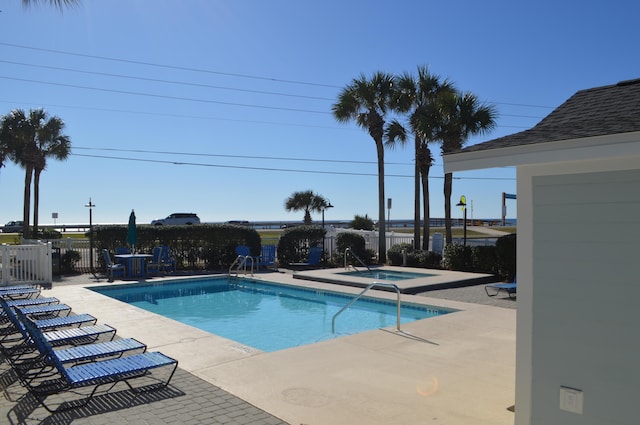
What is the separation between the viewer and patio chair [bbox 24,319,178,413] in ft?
16.3

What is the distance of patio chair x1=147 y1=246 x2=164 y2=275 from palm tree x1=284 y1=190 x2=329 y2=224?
22.6 metres

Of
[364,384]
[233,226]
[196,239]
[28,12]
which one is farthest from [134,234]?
[364,384]

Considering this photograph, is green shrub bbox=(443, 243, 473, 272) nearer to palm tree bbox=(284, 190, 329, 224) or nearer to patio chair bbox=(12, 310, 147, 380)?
patio chair bbox=(12, 310, 147, 380)

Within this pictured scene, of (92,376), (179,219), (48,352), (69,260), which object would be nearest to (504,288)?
(92,376)

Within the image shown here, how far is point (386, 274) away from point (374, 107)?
7.92 meters

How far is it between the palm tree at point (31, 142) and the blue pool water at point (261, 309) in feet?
44.7

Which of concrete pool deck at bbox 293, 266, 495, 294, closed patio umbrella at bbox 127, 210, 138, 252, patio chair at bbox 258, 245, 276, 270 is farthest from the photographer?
patio chair at bbox 258, 245, 276, 270

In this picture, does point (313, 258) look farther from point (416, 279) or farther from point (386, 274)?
point (416, 279)

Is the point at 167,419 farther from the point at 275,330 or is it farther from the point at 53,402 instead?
the point at 275,330

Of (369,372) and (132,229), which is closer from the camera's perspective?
(369,372)

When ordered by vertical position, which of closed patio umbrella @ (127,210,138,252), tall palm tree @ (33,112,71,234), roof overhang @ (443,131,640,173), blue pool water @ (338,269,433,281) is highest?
tall palm tree @ (33,112,71,234)

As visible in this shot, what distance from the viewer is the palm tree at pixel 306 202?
40219 mm

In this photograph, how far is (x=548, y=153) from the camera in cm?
338

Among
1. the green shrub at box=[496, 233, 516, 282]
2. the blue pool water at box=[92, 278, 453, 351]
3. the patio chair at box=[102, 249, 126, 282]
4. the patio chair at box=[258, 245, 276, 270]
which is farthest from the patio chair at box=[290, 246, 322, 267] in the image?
the green shrub at box=[496, 233, 516, 282]
